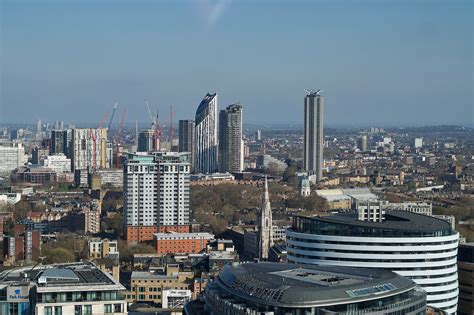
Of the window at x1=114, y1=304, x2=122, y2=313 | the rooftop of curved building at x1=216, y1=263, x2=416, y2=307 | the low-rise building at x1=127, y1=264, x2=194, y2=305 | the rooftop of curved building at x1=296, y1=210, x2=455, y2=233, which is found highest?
the rooftop of curved building at x1=296, y1=210, x2=455, y2=233

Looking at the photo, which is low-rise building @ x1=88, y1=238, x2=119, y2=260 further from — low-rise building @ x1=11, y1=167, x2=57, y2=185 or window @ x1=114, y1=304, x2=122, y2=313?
low-rise building @ x1=11, y1=167, x2=57, y2=185

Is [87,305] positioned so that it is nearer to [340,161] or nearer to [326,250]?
[326,250]

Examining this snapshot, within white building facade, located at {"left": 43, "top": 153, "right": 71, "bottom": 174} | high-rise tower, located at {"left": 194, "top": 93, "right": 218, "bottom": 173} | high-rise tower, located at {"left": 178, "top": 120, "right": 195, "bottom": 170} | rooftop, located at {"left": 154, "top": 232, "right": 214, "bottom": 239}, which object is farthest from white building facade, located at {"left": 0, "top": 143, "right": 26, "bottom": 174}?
rooftop, located at {"left": 154, "top": 232, "right": 214, "bottom": 239}

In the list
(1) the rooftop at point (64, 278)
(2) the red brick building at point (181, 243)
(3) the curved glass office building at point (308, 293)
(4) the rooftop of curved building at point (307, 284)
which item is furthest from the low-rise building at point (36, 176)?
(3) the curved glass office building at point (308, 293)

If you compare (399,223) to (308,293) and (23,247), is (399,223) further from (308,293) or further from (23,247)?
(23,247)

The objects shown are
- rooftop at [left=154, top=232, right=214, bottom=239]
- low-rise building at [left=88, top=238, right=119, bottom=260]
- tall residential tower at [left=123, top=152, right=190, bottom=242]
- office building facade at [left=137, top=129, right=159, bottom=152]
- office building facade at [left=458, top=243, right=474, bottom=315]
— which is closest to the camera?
office building facade at [left=458, top=243, right=474, bottom=315]

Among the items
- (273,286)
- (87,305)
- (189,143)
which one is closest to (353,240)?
(273,286)
